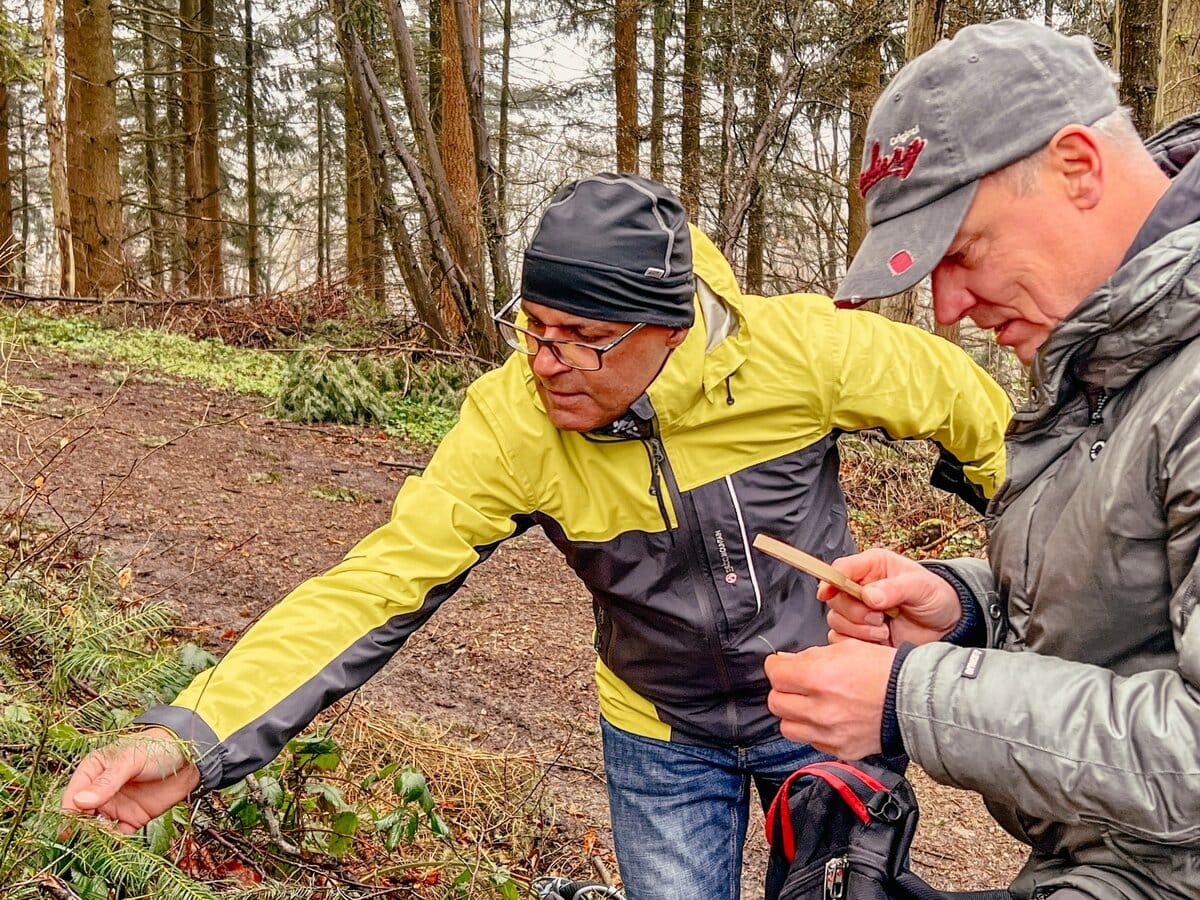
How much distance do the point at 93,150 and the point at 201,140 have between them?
4.80 meters

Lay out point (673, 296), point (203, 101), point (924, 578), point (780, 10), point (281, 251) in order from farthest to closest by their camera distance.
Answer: point (281, 251), point (203, 101), point (780, 10), point (673, 296), point (924, 578)

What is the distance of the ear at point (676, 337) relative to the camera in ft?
7.08

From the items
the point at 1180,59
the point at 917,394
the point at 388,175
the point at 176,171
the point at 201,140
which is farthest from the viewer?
the point at 176,171

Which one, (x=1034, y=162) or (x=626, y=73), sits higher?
(x=626, y=73)

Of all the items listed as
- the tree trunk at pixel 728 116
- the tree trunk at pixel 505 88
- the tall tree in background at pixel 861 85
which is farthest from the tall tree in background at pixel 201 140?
the tall tree in background at pixel 861 85

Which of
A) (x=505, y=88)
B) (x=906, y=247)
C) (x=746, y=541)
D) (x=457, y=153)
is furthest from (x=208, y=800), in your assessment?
(x=505, y=88)

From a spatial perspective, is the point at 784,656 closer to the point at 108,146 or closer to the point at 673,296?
the point at 673,296

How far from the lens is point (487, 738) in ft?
13.9

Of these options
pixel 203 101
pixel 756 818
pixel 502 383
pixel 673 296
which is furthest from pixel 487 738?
pixel 203 101

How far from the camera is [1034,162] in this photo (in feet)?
4.31

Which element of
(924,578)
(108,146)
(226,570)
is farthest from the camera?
(108,146)

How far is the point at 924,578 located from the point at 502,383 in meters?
1.02

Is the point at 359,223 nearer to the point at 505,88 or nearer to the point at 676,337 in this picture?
the point at 505,88

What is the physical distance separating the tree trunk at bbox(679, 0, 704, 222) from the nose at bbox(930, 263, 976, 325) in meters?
11.8
